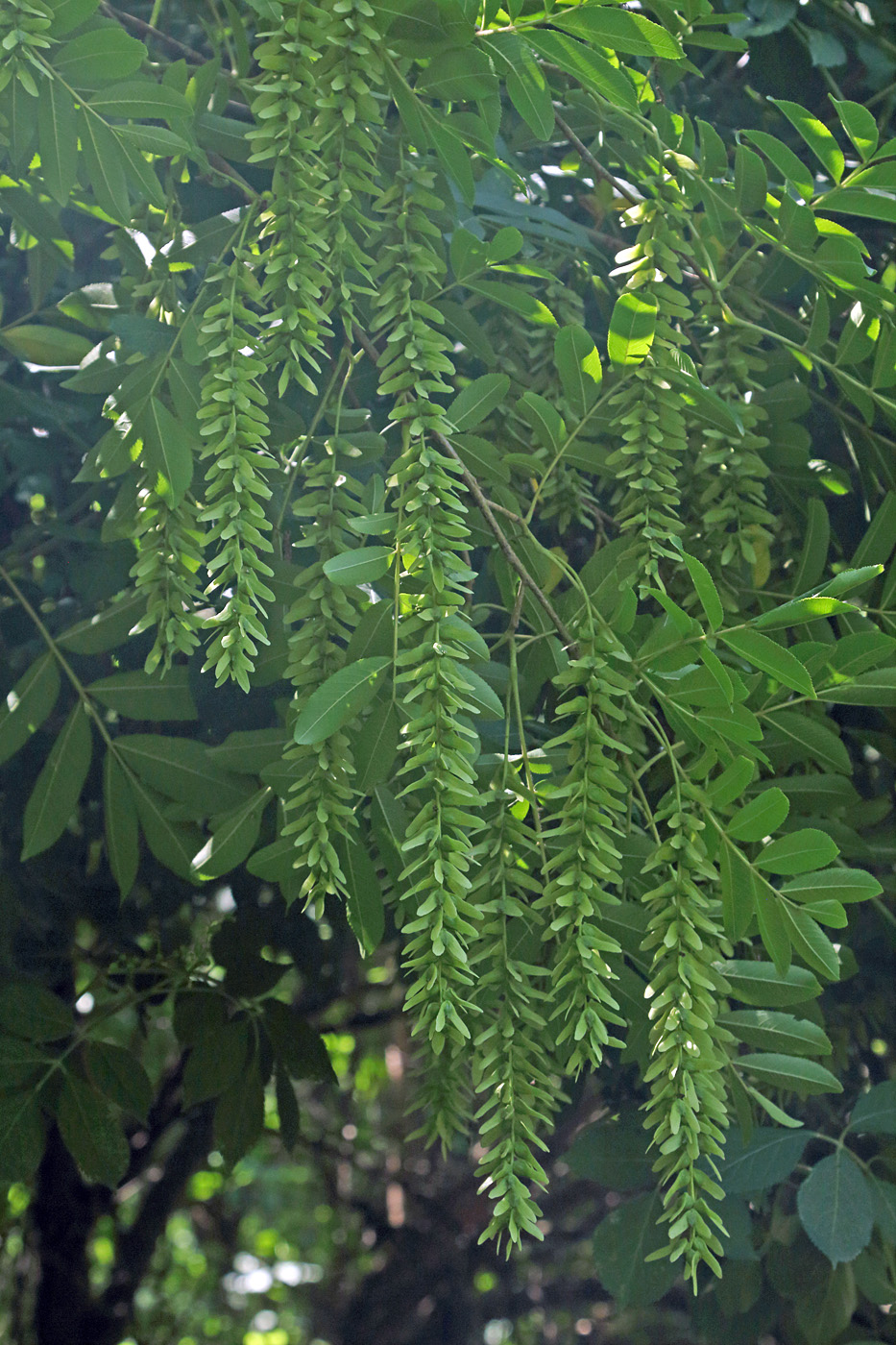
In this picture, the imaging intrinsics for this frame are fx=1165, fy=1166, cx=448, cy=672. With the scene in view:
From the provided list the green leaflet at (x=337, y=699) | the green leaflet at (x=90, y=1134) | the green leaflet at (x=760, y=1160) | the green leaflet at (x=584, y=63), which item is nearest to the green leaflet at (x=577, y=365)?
the green leaflet at (x=584, y=63)

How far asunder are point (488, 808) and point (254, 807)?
183 mm

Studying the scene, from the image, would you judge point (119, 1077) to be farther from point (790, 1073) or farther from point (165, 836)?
point (790, 1073)

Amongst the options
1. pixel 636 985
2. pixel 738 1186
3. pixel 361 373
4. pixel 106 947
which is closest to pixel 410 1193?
pixel 106 947

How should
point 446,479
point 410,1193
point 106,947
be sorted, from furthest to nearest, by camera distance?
point 410,1193 < point 106,947 < point 446,479

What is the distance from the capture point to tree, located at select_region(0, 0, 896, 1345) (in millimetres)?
477

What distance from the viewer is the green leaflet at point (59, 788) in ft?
2.29

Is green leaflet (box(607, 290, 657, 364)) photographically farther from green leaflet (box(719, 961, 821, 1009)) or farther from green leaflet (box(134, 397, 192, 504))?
green leaflet (box(719, 961, 821, 1009))

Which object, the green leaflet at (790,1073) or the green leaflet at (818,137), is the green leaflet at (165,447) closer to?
the green leaflet at (818,137)

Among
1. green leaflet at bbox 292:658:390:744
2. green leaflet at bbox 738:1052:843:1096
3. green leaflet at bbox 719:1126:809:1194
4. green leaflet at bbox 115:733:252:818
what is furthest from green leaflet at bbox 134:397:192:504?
green leaflet at bbox 719:1126:809:1194

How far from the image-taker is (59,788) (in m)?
0.72

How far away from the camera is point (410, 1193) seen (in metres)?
1.63

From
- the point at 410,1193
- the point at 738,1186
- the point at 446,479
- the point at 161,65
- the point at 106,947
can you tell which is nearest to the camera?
the point at 446,479

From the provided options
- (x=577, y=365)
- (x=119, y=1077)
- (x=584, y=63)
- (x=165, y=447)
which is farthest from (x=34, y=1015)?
(x=584, y=63)

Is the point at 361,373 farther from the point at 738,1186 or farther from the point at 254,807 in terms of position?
the point at 738,1186
